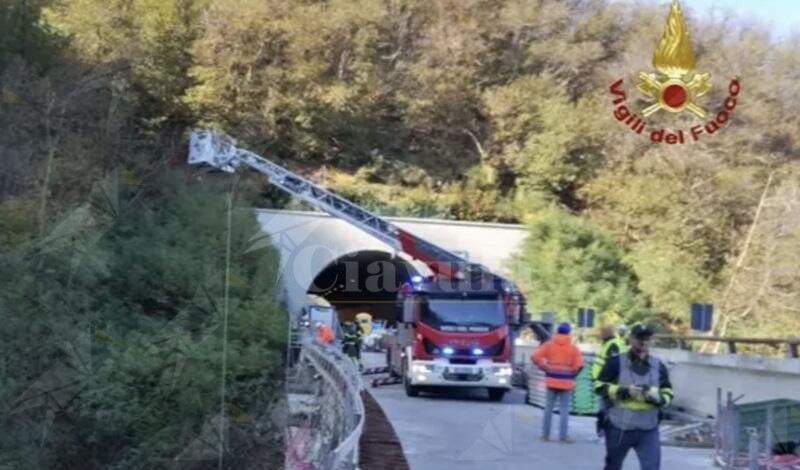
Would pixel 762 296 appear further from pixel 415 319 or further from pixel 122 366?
pixel 122 366

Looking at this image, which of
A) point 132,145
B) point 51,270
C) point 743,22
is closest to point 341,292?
point 132,145

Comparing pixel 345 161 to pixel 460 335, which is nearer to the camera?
pixel 460 335

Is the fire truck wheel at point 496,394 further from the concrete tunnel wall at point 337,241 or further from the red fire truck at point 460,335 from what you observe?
the concrete tunnel wall at point 337,241

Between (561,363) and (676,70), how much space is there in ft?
41.4

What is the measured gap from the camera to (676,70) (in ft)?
88.7

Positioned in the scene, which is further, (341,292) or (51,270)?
(341,292)

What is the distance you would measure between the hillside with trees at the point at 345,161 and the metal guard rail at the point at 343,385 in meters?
4.38

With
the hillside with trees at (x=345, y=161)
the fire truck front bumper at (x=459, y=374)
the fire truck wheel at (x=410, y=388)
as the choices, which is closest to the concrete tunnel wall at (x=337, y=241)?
the hillside with trees at (x=345, y=161)

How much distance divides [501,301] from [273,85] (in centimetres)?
1980

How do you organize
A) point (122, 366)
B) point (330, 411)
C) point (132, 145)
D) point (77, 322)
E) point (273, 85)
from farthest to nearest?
point (273, 85) → point (132, 145) → point (77, 322) → point (122, 366) → point (330, 411)

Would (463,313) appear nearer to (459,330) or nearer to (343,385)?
(459,330)

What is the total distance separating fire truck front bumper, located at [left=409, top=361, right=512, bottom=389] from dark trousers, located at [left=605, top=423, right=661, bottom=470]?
42.5 feet

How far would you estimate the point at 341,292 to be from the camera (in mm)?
46531

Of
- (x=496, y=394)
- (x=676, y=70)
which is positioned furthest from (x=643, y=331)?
(x=676, y=70)
